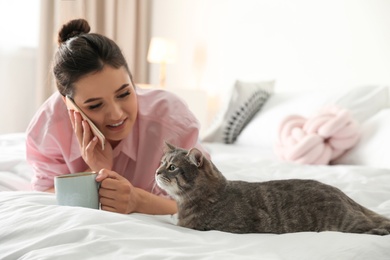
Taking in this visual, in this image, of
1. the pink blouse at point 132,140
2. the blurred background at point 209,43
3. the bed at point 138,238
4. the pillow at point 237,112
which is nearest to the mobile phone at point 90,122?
the pink blouse at point 132,140

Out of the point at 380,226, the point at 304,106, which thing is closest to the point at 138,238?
the point at 380,226

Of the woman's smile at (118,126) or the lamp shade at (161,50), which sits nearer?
the woman's smile at (118,126)

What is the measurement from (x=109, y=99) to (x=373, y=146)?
140 centimetres

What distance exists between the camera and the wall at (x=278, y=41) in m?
3.07

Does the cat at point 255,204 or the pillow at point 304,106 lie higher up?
the cat at point 255,204

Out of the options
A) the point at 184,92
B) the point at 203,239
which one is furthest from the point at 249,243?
the point at 184,92

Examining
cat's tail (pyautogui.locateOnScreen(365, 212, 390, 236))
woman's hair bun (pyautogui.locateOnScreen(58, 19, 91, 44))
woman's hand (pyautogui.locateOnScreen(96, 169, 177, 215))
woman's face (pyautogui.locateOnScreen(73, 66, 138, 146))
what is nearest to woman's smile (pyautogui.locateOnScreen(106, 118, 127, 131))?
woman's face (pyautogui.locateOnScreen(73, 66, 138, 146))

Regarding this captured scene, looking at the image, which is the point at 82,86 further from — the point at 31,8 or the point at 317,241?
the point at 31,8

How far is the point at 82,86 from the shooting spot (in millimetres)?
1459

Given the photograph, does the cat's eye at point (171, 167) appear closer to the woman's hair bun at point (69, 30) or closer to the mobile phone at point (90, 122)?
the mobile phone at point (90, 122)

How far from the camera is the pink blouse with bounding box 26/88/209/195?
1.59 metres

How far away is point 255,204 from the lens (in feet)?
3.59

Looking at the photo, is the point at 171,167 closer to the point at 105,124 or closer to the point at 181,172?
the point at 181,172

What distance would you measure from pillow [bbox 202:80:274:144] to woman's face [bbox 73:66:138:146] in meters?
1.76
